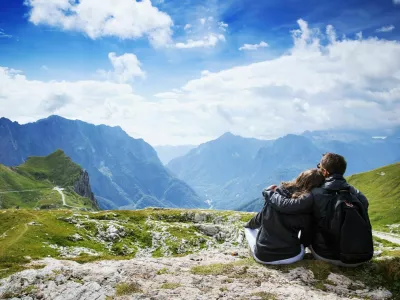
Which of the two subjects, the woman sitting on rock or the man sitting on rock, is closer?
the man sitting on rock

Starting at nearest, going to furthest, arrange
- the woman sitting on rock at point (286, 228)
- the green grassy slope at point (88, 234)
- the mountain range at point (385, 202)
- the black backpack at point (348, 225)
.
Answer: the black backpack at point (348, 225)
the woman sitting on rock at point (286, 228)
the green grassy slope at point (88, 234)
the mountain range at point (385, 202)

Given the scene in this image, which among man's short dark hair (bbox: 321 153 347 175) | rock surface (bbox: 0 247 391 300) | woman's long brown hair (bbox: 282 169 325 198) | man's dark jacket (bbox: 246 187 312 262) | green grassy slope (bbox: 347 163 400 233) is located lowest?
green grassy slope (bbox: 347 163 400 233)

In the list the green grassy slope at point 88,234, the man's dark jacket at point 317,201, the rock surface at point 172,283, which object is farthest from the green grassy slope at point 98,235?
the man's dark jacket at point 317,201

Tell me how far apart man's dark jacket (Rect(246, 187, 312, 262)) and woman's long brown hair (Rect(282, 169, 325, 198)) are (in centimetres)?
36

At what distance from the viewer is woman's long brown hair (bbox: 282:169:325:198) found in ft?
47.1

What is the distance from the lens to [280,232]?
581 inches

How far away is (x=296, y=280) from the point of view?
14.7m

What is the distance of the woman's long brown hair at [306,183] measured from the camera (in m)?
14.4

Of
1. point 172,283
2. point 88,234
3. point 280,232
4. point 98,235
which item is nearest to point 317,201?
point 280,232

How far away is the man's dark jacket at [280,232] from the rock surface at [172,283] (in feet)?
3.41

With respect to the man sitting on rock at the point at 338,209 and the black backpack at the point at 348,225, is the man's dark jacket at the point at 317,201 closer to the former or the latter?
the man sitting on rock at the point at 338,209

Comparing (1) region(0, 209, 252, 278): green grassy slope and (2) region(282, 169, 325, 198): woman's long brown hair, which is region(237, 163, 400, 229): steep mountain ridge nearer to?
(1) region(0, 209, 252, 278): green grassy slope

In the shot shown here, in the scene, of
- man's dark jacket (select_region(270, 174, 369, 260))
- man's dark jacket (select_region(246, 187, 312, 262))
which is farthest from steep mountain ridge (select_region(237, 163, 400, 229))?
man's dark jacket (select_region(270, 174, 369, 260))

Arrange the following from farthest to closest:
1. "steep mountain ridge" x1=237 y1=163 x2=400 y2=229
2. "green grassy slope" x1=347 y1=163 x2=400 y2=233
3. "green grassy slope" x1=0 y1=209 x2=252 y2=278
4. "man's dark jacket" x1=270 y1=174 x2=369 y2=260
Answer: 1. "green grassy slope" x1=347 y1=163 x2=400 y2=233
2. "steep mountain ridge" x1=237 y1=163 x2=400 y2=229
3. "green grassy slope" x1=0 y1=209 x2=252 y2=278
4. "man's dark jacket" x1=270 y1=174 x2=369 y2=260
